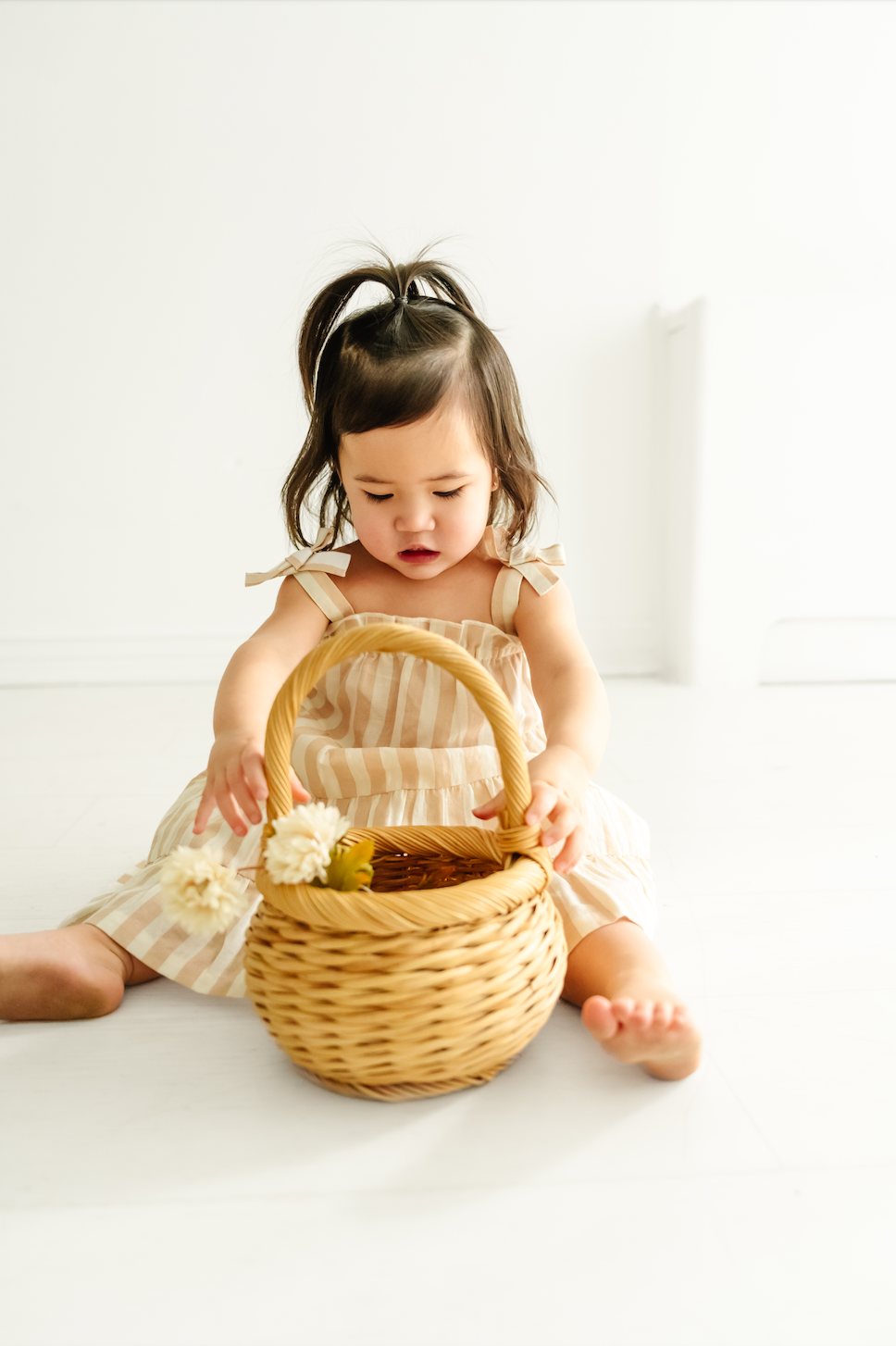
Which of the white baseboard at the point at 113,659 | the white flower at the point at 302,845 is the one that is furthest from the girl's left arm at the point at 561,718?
the white baseboard at the point at 113,659

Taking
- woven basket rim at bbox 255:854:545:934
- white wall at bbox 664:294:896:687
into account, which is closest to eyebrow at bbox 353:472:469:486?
woven basket rim at bbox 255:854:545:934

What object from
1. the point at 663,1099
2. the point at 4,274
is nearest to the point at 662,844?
the point at 663,1099

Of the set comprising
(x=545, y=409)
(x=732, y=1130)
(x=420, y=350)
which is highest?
(x=420, y=350)

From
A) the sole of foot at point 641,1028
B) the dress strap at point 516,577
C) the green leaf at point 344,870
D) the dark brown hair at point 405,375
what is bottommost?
the sole of foot at point 641,1028

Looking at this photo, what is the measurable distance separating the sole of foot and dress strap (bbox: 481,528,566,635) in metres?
0.38

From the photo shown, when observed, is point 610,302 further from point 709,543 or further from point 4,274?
point 4,274

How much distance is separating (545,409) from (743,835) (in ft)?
3.78

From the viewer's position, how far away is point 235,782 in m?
0.71

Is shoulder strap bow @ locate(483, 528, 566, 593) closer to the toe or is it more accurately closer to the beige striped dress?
the beige striped dress

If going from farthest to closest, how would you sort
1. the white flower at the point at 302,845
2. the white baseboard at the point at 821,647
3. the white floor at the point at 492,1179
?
the white baseboard at the point at 821,647
the white flower at the point at 302,845
the white floor at the point at 492,1179

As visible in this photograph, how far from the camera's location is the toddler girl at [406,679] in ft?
2.36

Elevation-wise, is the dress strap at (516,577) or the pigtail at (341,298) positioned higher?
the pigtail at (341,298)

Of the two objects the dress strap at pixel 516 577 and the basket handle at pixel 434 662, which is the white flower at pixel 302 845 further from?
the dress strap at pixel 516 577

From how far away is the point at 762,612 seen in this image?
1.96 metres
